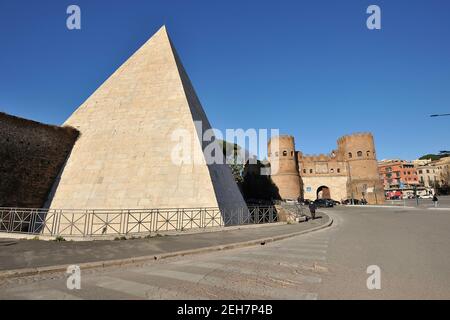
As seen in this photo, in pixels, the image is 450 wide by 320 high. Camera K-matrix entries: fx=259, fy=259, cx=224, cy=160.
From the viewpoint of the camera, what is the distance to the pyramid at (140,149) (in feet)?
42.7

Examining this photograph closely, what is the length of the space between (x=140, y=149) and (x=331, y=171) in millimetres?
46852

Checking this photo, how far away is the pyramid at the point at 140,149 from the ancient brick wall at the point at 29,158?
2.78 ft

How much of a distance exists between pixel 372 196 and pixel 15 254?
165 feet

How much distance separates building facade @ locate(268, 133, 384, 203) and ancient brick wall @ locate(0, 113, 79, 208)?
131ft

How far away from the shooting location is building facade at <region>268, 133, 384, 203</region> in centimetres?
4716

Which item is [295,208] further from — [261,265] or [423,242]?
[261,265]

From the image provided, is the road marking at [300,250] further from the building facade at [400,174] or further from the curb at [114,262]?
the building facade at [400,174]

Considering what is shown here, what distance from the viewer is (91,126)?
17.1 metres

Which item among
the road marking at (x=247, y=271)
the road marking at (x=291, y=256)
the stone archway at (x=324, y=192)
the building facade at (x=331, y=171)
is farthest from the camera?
the stone archway at (x=324, y=192)

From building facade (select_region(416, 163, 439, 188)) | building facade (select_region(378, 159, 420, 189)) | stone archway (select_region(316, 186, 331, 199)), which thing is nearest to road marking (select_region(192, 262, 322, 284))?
stone archway (select_region(316, 186, 331, 199))

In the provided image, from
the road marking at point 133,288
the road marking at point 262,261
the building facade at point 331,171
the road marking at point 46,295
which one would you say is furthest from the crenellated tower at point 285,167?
the road marking at point 46,295

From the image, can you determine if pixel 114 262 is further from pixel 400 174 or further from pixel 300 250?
pixel 400 174

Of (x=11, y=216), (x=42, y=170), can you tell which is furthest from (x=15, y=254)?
(x=42, y=170)

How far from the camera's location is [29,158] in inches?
616
